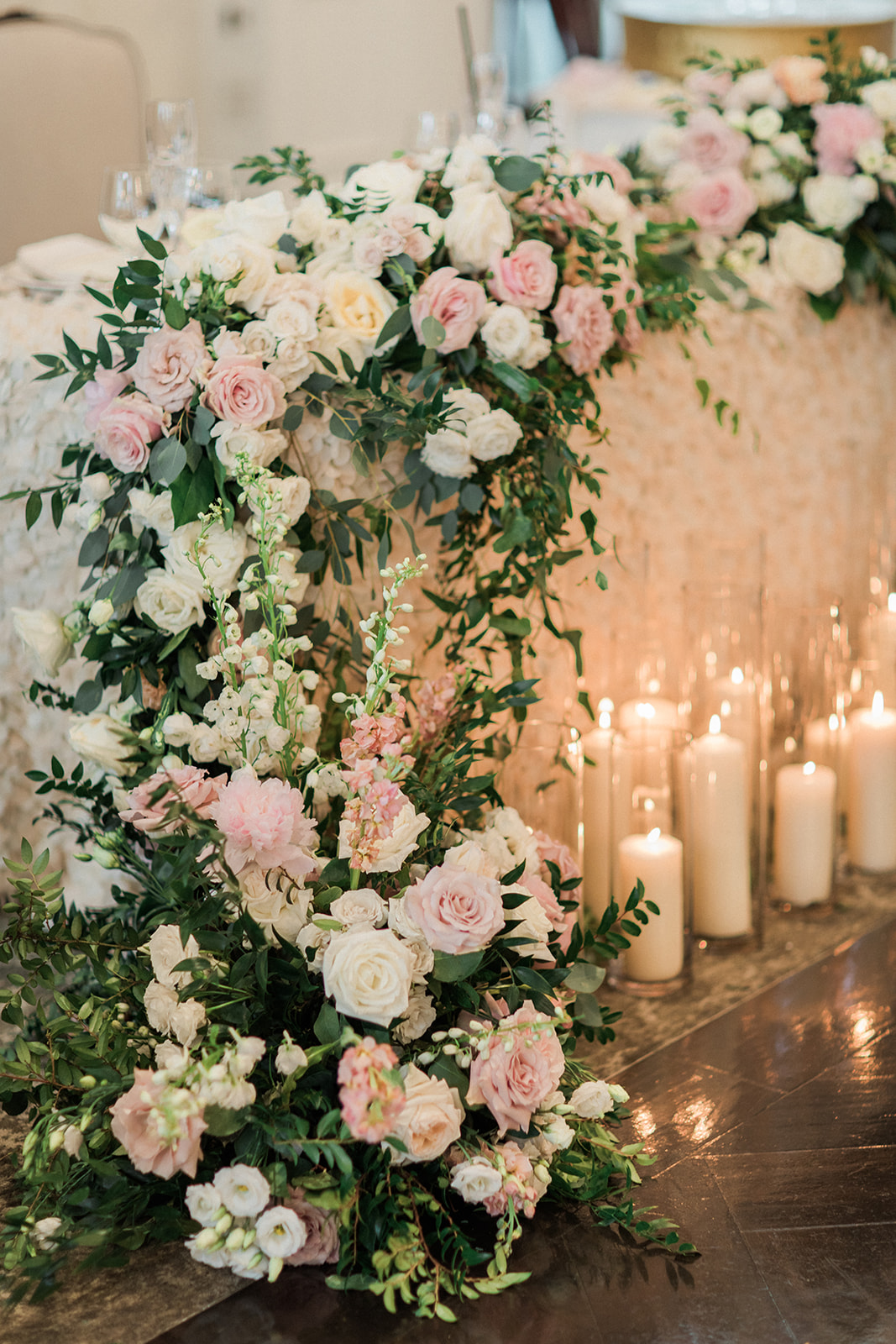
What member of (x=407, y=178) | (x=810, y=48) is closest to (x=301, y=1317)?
(x=407, y=178)

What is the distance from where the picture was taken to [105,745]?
5.00ft

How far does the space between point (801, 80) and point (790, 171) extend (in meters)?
0.15

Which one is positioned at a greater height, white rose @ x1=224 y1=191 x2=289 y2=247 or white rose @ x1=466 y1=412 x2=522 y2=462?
white rose @ x1=224 y1=191 x2=289 y2=247

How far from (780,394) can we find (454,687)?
96 centimetres

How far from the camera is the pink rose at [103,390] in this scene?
149 cm

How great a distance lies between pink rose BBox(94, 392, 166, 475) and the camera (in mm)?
1448

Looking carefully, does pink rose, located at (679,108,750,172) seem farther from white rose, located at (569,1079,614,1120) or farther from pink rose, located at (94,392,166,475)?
white rose, located at (569,1079,614,1120)

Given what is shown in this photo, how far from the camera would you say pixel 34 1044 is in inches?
52.4

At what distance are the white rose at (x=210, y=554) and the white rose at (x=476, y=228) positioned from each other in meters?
0.43

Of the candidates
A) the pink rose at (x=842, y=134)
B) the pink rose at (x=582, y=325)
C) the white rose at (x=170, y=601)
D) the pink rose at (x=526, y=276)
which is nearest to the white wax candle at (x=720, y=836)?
the pink rose at (x=582, y=325)

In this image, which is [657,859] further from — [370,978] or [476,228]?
[476,228]

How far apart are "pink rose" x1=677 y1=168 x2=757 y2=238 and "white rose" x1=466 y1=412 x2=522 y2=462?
0.71m

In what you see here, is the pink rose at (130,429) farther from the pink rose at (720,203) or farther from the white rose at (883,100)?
the white rose at (883,100)

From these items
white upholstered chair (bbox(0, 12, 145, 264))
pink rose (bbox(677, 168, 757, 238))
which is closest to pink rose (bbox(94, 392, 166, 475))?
pink rose (bbox(677, 168, 757, 238))
